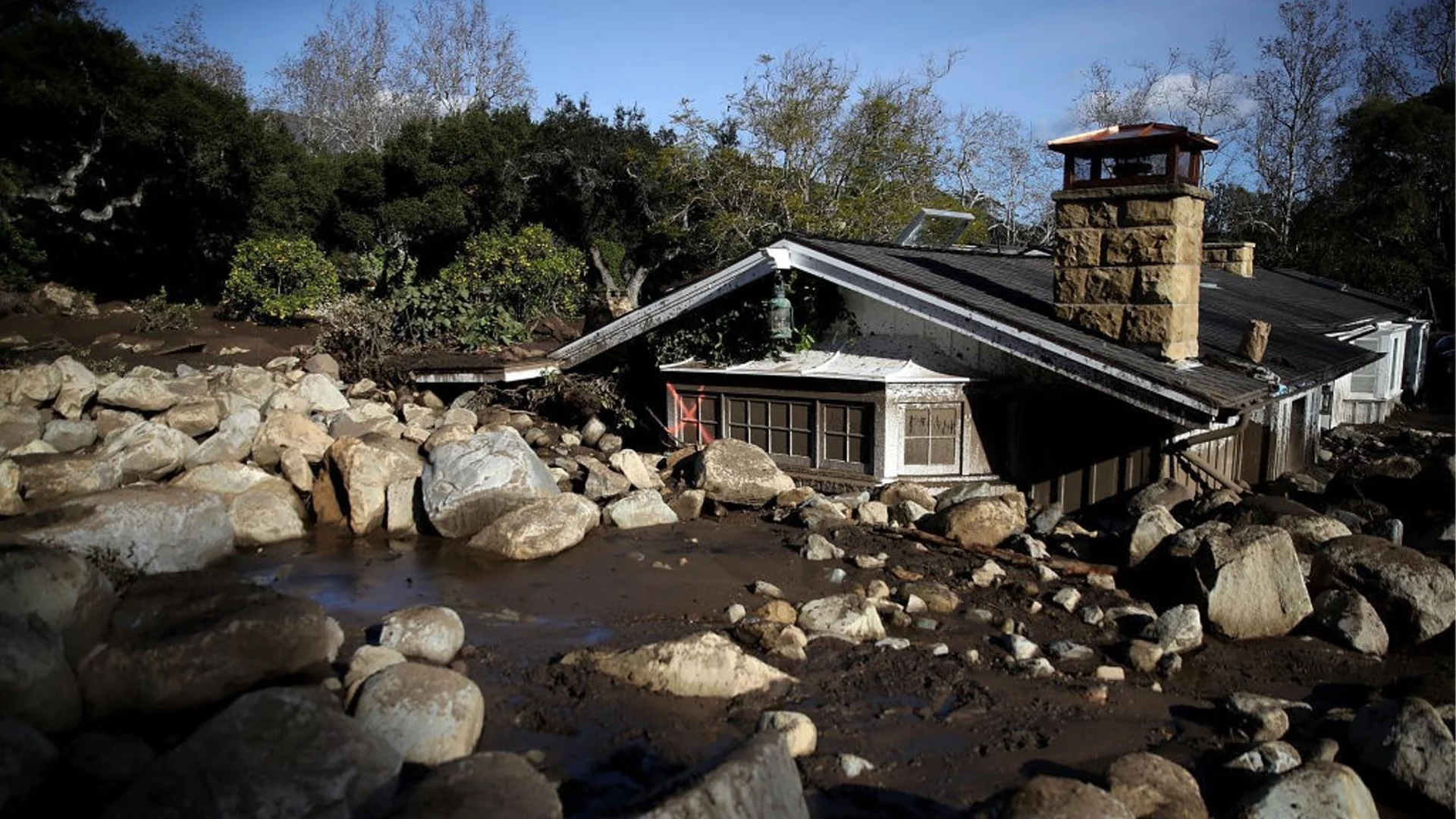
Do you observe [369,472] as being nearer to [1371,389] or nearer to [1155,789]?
[1155,789]

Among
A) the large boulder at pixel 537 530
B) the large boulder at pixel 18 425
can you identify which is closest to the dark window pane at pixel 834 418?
the large boulder at pixel 537 530

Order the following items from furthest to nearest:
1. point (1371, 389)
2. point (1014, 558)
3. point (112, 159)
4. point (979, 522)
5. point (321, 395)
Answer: point (112, 159) → point (1371, 389) → point (321, 395) → point (979, 522) → point (1014, 558)

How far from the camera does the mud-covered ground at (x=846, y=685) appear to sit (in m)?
5.20

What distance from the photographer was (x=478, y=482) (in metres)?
9.95

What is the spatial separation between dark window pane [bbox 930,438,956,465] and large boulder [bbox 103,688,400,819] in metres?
7.02

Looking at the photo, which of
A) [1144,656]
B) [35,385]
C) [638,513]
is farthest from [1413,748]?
[35,385]

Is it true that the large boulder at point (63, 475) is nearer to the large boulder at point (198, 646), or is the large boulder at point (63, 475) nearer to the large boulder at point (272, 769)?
the large boulder at point (198, 646)

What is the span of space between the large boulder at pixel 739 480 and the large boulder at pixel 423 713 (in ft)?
17.8

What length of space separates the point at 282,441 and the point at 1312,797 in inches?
428

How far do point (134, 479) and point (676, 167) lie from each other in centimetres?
1632

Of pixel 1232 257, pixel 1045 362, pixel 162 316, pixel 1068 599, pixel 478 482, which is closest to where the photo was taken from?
pixel 1068 599

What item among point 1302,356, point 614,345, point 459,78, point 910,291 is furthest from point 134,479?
point 459,78

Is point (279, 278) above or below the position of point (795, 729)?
above

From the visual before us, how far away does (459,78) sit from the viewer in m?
38.2
